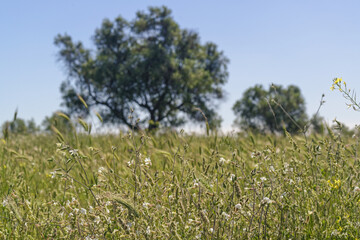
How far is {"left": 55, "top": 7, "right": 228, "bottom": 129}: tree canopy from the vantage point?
3431 cm

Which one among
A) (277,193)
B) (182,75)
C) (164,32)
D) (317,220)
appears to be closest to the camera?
(317,220)

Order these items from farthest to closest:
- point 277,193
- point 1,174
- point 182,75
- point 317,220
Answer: point 182,75 → point 1,174 → point 277,193 → point 317,220

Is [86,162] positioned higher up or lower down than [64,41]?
lower down

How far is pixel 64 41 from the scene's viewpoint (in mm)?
39000

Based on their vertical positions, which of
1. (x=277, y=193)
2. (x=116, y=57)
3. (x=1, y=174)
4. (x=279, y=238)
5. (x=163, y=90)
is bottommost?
(x=279, y=238)

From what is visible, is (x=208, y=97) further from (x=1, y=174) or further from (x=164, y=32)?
(x=1, y=174)

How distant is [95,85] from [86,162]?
106 ft

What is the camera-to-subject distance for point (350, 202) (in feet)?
9.48

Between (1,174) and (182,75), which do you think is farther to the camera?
(182,75)

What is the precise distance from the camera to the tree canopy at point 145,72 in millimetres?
34312

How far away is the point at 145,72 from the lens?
3400 cm

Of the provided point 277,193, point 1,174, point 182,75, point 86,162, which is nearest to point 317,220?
point 277,193

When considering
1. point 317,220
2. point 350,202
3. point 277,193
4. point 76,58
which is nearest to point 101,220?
point 277,193

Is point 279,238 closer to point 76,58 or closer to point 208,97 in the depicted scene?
point 208,97
